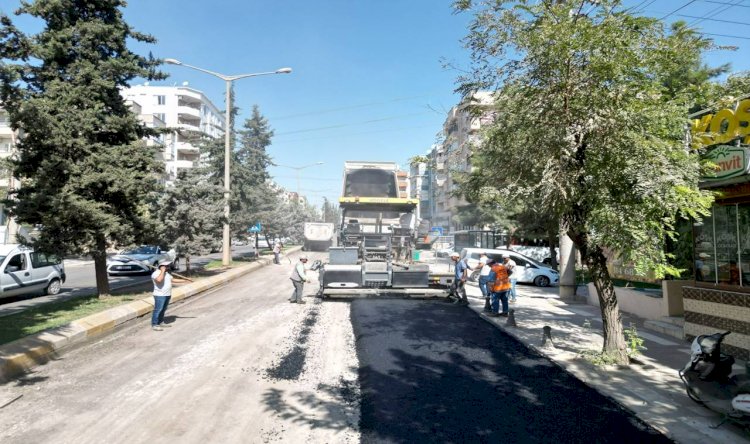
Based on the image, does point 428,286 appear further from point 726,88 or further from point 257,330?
point 726,88

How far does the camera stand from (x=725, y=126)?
23.0ft

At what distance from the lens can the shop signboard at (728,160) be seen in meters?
6.64

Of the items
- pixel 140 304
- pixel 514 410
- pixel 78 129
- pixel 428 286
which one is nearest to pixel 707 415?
pixel 514 410

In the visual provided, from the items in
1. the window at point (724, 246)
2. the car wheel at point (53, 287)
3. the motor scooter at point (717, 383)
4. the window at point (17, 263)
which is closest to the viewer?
the motor scooter at point (717, 383)

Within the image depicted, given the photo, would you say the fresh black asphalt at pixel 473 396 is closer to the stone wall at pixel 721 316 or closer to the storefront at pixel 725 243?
the stone wall at pixel 721 316

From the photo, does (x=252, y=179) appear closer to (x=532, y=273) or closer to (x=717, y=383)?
(x=532, y=273)

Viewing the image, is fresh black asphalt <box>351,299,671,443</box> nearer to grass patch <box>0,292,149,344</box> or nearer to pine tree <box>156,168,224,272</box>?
grass patch <box>0,292,149,344</box>

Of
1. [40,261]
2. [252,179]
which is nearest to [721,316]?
[40,261]

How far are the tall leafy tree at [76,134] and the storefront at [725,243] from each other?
12826mm

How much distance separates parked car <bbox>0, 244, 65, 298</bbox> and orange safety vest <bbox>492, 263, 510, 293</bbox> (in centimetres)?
1141

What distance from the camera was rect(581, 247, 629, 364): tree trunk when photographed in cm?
689

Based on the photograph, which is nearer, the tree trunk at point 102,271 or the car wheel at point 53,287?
the tree trunk at point 102,271

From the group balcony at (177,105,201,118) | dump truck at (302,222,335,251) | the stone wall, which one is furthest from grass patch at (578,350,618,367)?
balcony at (177,105,201,118)

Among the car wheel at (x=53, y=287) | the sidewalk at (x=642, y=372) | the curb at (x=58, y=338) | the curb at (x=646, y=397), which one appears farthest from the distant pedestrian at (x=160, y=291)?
the curb at (x=646, y=397)
